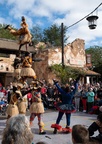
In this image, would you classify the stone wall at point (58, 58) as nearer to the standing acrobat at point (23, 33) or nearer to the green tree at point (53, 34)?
the green tree at point (53, 34)

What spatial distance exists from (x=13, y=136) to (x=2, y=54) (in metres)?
25.3

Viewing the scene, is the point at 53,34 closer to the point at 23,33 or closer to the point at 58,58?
the point at 58,58

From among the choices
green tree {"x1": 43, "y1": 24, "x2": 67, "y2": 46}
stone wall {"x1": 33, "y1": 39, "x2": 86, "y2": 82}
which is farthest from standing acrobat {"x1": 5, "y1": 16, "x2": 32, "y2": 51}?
green tree {"x1": 43, "y1": 24, "x2": 67, "y2": 46}

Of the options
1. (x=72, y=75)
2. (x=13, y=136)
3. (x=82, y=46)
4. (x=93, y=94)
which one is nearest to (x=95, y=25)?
(x=93, y=94)

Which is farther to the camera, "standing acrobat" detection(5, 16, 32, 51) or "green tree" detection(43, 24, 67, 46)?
"green tree" detection(43, 24, 67, 46)

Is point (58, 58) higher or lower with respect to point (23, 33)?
higher

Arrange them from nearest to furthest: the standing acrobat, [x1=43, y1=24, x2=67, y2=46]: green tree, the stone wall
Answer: the standing acrobat → the stone wall → [x1=43, y1=24, x2=67, y2=46]: green tree

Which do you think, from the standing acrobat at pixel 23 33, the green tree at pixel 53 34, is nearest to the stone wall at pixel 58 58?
the green tree at pixel 53 34

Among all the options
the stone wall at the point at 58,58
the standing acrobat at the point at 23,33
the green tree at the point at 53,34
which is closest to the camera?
the standing acrobat at the point at 23,33

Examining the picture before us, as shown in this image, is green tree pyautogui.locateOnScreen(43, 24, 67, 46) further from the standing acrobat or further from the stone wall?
the standing acrobat

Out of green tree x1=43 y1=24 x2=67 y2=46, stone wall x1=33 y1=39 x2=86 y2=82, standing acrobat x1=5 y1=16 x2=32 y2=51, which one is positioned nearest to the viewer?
standing acrobat x1=5 y1=16 x2=32 y2=51

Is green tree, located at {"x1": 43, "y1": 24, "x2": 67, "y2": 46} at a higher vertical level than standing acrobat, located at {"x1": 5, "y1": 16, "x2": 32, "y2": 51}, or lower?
higher

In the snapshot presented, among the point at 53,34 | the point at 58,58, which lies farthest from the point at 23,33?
the point at 53,34

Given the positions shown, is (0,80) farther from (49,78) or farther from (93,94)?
(93,94)
